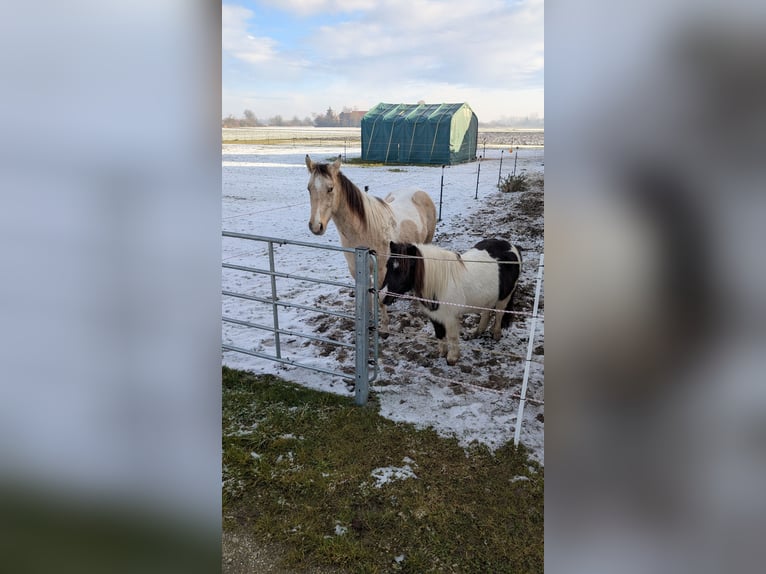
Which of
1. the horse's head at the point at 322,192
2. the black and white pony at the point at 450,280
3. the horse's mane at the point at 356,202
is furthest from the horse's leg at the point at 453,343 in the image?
the horse's head at the point at 322,192

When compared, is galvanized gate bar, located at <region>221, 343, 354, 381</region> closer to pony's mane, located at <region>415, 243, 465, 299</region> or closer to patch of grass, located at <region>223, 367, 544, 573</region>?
patch of grass, located at <region>223, 367, 544, 573</region>

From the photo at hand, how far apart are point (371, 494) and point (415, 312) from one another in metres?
1.35

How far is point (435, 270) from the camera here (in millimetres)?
2135

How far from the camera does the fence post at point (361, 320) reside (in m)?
1.95

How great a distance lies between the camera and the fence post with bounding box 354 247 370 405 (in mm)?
1946

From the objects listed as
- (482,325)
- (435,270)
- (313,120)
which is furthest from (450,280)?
(313,120)

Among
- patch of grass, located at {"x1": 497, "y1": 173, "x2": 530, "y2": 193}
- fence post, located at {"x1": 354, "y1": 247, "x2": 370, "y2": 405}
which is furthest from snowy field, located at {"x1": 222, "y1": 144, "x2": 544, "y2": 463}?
fence post, located at {"x1": 354, "y1": 247, "x2": 370, "y2": 405}

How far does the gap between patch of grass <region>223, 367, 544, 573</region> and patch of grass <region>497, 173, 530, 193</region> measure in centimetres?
96

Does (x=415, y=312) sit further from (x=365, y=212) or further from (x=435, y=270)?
(x=365, y=212)

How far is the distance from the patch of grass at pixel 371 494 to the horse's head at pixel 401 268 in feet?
1.85
